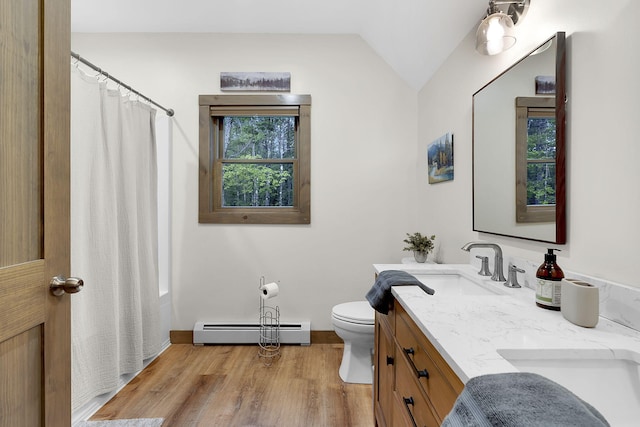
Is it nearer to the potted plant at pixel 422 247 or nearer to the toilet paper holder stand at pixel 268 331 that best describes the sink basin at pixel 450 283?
the potted plant at pixel 422 247

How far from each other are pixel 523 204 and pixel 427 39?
1.36m

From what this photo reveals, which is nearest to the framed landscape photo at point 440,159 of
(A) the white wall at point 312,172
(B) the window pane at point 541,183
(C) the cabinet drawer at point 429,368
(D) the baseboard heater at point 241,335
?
(A) the white wall at point 312,172

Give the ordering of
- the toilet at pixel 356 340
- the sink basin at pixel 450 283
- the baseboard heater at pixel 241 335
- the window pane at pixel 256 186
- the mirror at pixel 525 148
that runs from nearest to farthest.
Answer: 1. the mirror at pixel 525 148
2. the sink basin at pixel 450 283
3. the toilet at pixel 356 340
4. the baseboard heater at pixel 241 335
5. the window pane at pixel 256 186

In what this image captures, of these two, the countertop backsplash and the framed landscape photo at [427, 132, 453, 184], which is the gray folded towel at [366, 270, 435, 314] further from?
the framed landscape photo at [427, 132, 453, 184]

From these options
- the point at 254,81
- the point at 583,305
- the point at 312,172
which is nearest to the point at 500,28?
the point at 583,305

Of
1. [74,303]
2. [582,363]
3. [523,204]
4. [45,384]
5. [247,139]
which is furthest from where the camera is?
[247,139]

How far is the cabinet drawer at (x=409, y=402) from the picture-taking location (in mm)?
909

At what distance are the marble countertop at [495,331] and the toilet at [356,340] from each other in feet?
3.34

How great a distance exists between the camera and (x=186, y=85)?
2787 mm

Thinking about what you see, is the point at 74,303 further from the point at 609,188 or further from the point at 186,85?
the point at 609,188

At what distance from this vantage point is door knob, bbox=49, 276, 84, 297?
93 centimetres

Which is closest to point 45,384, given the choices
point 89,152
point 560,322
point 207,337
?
point 89,152

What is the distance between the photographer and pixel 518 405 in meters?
0.49

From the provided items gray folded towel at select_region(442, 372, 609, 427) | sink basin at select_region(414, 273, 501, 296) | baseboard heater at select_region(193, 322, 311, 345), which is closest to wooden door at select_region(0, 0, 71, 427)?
gray folded towel at select_region(442, 372, 609, 427)
